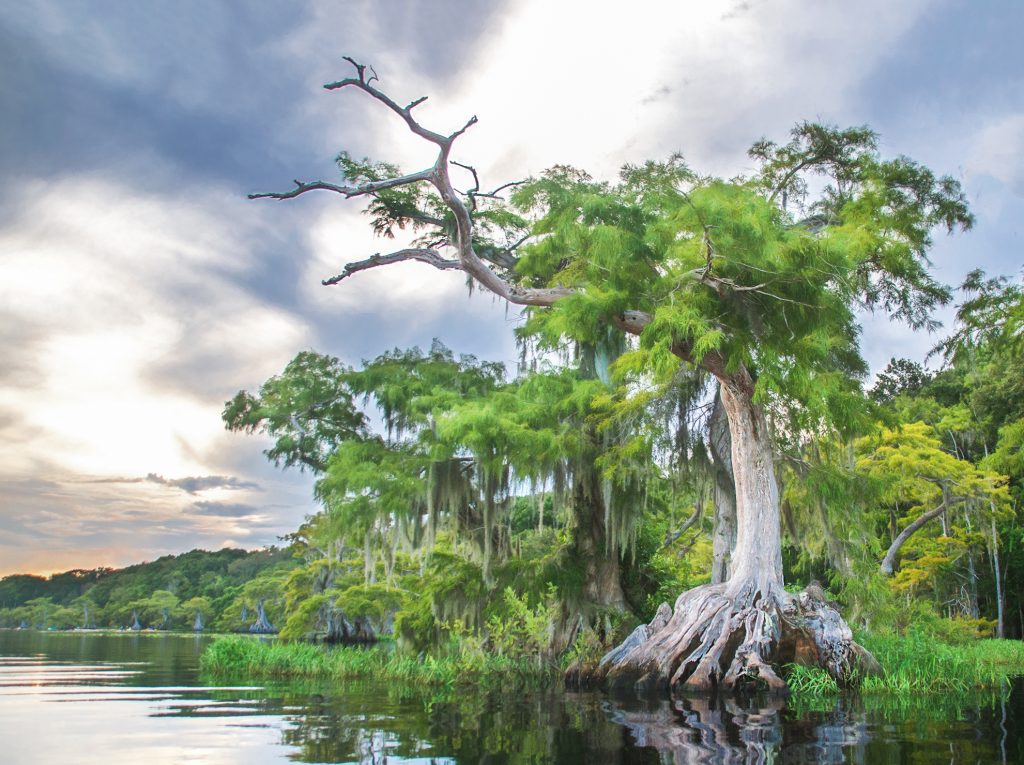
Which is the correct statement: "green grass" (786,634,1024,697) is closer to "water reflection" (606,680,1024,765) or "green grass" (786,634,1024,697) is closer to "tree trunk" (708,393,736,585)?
"water reflection" (606,680,1024,765)

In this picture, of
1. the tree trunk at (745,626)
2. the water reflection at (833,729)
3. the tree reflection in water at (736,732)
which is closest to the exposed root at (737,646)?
the tree trunk at (745,626)

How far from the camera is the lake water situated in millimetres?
5266

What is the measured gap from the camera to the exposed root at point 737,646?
32.3 ft

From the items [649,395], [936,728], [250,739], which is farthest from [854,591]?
[250,739]

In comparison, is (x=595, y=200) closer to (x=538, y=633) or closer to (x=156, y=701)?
(x=538, y=633)

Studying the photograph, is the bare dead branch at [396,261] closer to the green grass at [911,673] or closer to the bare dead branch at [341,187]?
the bare dead branch at [341,187]

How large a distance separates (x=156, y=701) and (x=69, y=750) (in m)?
4.12

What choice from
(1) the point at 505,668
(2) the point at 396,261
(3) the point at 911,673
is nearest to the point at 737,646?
(3) the point at 911,673

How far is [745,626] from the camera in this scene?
1038cm

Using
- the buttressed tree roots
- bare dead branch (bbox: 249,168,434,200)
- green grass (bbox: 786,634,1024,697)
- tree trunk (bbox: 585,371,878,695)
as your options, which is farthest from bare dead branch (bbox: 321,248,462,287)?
green grass (bbox: 786,634,1024,697)

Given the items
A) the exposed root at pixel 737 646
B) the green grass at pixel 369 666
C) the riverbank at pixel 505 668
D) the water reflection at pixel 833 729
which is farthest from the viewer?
the green grass at pixel 369 666

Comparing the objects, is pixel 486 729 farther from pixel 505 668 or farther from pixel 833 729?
pixel 505 668

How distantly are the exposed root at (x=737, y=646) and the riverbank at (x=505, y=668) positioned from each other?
32cm

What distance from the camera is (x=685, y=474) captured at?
13875mm
